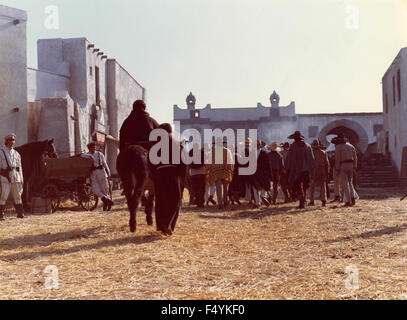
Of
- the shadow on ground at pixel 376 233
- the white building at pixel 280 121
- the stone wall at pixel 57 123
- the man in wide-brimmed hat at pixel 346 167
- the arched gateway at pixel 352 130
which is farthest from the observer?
the white building at pixel 280 121

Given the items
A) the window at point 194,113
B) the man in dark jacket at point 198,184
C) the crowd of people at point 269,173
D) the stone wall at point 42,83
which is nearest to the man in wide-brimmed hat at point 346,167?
the crowd of people at point 269,173

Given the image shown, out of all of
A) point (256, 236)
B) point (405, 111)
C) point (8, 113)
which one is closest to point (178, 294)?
point (256, 236)

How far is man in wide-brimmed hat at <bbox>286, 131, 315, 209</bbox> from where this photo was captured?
12.7m

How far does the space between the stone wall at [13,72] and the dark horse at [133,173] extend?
9.97 meters

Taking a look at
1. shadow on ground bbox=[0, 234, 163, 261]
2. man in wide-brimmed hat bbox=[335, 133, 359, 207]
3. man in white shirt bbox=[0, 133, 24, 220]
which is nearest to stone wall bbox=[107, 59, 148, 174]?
man in white shirt bbox=[0, 133, 24, 220]

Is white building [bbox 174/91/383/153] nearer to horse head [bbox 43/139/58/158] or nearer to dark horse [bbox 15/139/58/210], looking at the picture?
horse head [bbox 43/139/58/158]

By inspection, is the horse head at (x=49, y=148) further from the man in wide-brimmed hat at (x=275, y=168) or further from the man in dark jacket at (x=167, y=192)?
the man in dark jacket at (x=167, y=192)

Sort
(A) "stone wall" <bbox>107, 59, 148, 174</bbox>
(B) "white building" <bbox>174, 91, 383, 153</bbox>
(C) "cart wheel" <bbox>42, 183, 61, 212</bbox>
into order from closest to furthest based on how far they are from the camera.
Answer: (C) "cart wheel" <bbox>42, 183, 61, 212</bbox> → (A) "stone wall" <bbox>107, 59, 148, 174</bbox> → (B) "white building" <bbox>174, 91, 383, 153</bbox>

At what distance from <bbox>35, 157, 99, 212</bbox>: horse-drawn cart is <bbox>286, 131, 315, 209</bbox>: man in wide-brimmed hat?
17.8 ft

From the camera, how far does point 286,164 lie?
13062mm

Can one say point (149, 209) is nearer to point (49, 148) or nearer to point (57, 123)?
point (49, 148)

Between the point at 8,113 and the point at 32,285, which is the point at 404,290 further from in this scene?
the point at 8,113

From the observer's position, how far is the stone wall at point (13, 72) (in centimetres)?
1633

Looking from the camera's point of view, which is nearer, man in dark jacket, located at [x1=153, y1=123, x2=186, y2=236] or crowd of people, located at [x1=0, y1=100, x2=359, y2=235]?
man in dark jacket, located at [x1=153, y1=123, x2=186, y2=236]
